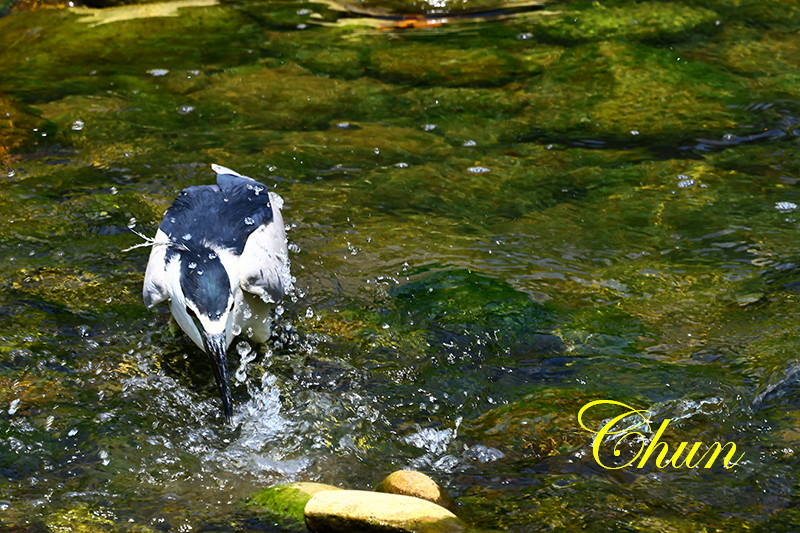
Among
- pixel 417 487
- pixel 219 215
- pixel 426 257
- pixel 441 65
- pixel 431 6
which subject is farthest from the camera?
pixel 431 6

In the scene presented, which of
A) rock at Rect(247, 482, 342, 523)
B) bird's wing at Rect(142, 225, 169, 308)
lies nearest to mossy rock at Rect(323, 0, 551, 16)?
bird's wing at Rect(142, 225, 169, 308)

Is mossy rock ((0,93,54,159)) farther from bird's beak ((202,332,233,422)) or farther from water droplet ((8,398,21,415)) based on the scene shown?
bird's beak ((202,332,233,422))

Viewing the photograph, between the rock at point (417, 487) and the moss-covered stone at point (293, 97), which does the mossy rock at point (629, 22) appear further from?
the rock at point (417, 487)

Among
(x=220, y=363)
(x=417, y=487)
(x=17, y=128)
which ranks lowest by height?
(x=417, y=487)

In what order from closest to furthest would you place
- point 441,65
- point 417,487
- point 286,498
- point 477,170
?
point 417,487 < point 286,498 < point 477,170 < point 441,65

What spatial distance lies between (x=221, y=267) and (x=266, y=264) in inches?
17.1

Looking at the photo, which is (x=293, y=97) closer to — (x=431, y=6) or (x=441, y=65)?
(x=441, y=65)

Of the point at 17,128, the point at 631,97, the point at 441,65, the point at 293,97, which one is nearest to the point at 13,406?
the point at 17,128

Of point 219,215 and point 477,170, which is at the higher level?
point 219,215

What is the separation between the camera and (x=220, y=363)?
3.64 m

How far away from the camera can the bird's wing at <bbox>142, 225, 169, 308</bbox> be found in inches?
163

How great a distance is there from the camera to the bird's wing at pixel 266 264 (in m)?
4.14

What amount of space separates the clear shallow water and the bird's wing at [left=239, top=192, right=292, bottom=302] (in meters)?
0.24

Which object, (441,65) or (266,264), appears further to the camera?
(441,65)
